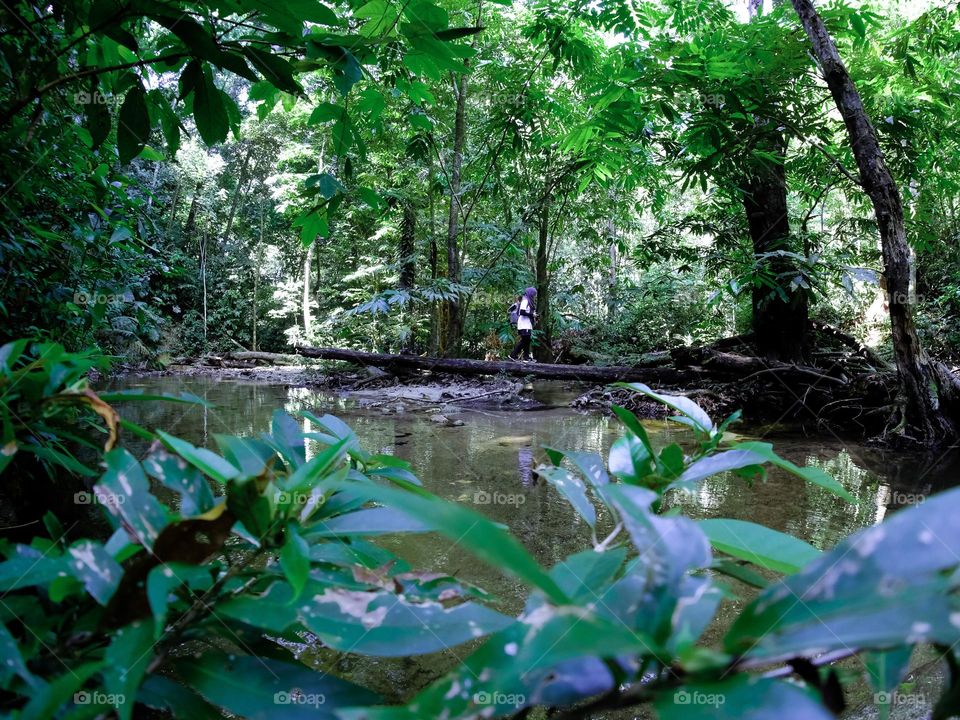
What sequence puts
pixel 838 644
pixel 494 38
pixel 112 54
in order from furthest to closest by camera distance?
pixel 494 38 → pixel 112 54 → pixel 838 644

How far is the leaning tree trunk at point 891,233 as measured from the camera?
321cm

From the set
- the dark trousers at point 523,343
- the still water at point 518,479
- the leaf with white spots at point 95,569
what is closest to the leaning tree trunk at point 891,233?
the still water at point 518,479

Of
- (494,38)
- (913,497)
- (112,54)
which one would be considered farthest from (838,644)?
(494,38)

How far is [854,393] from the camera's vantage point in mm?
4727

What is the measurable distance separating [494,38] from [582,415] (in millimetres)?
5454

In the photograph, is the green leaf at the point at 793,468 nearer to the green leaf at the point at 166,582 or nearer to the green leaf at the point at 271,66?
the green leaf at the point at 166,582

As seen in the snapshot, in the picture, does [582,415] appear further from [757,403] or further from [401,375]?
[401,375]

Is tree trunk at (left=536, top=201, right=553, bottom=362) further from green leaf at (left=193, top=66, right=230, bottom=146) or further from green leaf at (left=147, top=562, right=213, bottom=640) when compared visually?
green leaf at (left=147, top=562, right=213, bottom=640)

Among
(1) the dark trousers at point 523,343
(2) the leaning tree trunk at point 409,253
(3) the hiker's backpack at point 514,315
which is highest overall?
(2) the leaning tree trunk at point 409,253

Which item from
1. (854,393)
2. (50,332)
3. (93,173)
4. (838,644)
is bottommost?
(854,393)

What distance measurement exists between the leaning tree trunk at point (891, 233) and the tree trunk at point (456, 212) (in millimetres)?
4477

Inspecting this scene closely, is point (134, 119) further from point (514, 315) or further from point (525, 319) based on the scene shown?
point (514, 315)

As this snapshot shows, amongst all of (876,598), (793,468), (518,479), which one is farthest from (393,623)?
(518,479)

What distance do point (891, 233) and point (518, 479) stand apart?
2855 mm
